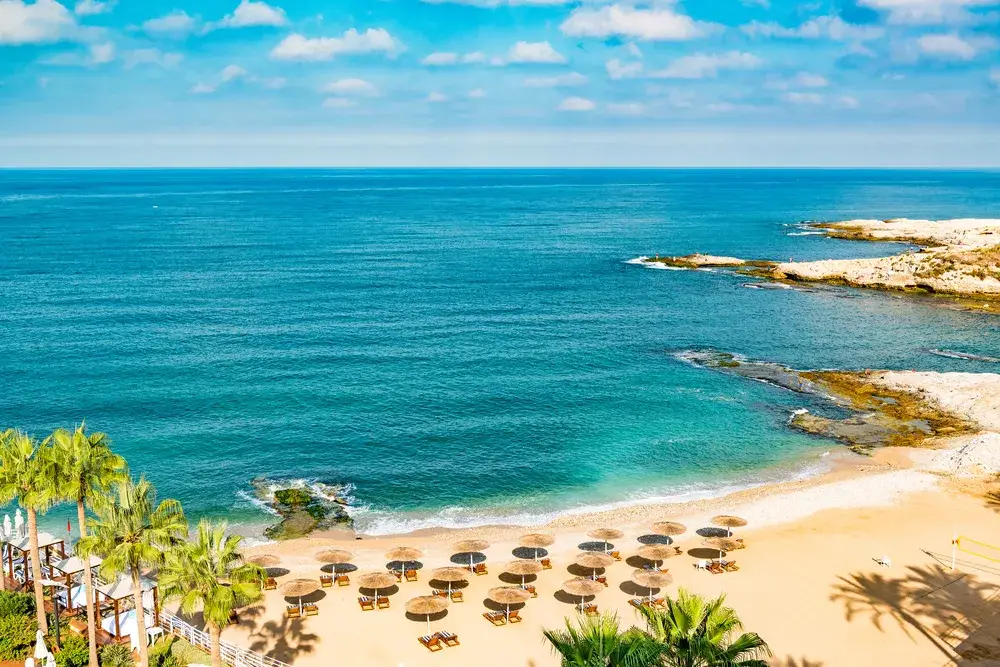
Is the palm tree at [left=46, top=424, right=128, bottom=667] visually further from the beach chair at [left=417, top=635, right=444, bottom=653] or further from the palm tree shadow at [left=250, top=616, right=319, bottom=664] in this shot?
the beach chair at [left=417, top=635, right=444, bottom=653]

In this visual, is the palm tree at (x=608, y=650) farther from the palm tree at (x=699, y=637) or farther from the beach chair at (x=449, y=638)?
the beach chair at (x=449, y=638)

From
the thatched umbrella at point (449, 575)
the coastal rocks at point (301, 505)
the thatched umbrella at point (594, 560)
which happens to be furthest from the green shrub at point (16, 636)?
the thatched umbrella at point (594, 560)

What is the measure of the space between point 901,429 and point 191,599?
57.4m

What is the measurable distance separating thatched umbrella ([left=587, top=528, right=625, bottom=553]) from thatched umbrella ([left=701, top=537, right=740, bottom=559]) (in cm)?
499

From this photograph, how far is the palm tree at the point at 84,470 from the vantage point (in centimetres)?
3131

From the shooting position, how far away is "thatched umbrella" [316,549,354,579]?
42.2 metres

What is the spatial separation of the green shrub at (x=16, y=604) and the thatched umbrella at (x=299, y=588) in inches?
428

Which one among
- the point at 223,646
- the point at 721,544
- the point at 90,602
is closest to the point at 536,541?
the point at 721,544

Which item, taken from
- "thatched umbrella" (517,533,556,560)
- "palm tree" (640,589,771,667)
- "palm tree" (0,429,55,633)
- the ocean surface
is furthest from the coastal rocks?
"palm tree" (640,589,771,667)

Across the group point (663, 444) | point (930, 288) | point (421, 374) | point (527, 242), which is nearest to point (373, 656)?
point (663, 444)

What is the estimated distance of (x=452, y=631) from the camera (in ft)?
123

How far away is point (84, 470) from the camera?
103 ft

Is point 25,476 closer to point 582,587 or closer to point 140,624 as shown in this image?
point 140,624

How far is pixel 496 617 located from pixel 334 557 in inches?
376
